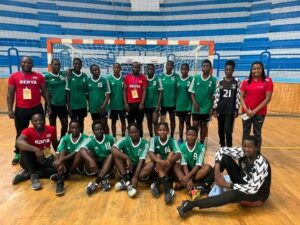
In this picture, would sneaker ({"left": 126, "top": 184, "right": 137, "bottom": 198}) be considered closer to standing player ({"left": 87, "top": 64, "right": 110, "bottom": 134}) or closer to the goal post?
standing player ({"left": 87, "top": 64, "right": 110, "bottom": 134})

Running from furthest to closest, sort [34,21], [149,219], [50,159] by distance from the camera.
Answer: [34,21], [50,159], [149,219]

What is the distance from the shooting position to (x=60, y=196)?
3121 mm

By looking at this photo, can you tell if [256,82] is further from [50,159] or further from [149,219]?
[50,159]

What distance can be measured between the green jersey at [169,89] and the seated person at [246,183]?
6.94 feet

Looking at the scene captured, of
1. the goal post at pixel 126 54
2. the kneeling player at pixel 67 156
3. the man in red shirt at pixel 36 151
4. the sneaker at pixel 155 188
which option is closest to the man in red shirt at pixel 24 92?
the man in red shirt at pixel 36 151

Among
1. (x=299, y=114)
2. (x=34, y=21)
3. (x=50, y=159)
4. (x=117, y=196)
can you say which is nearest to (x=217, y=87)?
(x=117, y=196)

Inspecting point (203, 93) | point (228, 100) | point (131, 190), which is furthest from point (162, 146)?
point (203, 93)

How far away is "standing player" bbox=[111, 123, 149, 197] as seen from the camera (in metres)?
3.28

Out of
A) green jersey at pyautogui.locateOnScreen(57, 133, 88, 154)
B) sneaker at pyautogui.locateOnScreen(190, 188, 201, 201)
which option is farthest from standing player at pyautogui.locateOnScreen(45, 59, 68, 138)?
sneaker at pyautogui.locateOnScreen(190, 188, 201, 201)

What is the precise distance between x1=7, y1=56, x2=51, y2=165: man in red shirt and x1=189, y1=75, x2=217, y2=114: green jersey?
225 centimetres

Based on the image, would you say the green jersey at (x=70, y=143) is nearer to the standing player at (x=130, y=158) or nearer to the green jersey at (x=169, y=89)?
the standing player at (x=130, y=158)

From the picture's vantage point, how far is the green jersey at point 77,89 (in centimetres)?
451

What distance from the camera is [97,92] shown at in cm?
461

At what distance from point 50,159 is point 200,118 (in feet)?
7.66
